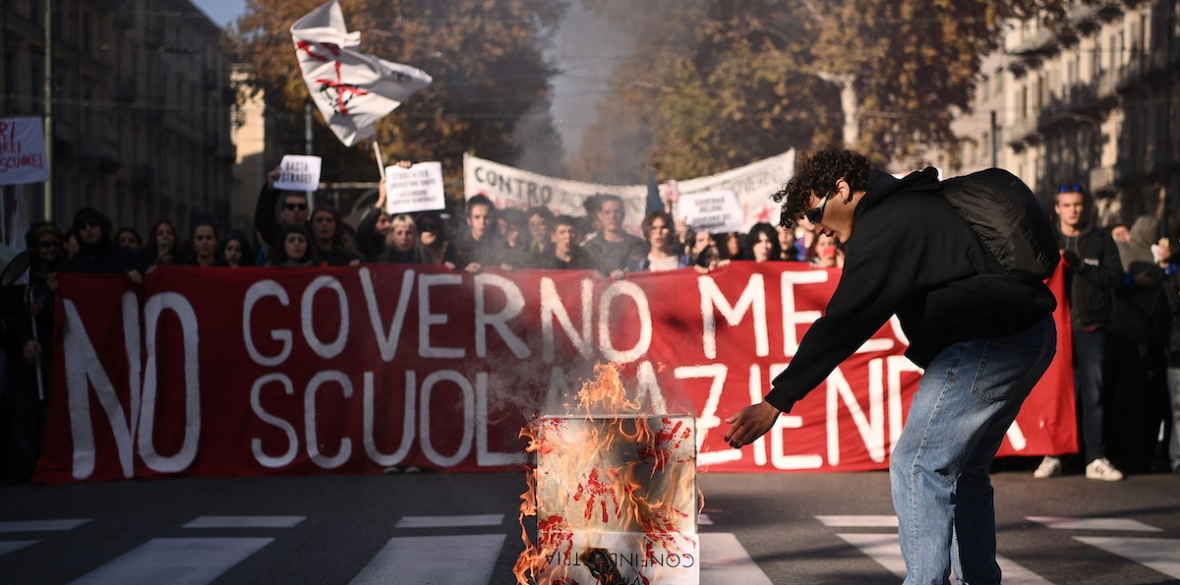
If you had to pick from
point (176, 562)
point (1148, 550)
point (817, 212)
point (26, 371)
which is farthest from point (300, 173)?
point (817, 212)

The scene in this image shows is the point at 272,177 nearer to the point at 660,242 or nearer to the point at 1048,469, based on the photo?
the point at 660,242

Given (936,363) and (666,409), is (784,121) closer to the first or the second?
(666,409)

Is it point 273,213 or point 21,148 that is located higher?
point 21,148

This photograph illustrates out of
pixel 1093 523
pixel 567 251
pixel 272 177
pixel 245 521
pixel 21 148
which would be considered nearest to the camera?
pixel 1093 523

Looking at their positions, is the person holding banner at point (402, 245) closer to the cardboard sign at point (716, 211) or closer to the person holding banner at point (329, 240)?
the person holding banner at point (329, 240)

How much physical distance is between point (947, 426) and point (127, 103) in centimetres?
5648

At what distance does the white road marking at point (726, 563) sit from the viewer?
6676 millimetres

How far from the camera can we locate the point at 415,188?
52.0 feet

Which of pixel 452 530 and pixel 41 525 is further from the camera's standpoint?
pixel 41 525

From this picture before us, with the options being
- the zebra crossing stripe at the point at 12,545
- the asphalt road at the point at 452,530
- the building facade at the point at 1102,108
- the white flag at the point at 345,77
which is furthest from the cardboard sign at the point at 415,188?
the building facade at the point at 1102,108

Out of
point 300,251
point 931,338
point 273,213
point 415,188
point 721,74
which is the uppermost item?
point 721,74

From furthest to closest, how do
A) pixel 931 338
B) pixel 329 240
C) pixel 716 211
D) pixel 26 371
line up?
1. pixel 716 211
2. pixel 329 240
3. pixel 26 371
4. pixel 931 338

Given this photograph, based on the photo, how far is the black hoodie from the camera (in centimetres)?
492

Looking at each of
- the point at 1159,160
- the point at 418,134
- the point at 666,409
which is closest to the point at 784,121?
the point at 418,134
